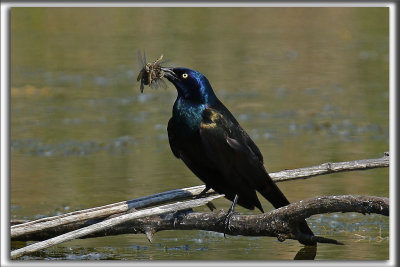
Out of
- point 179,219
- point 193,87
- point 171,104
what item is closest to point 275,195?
point 179,219

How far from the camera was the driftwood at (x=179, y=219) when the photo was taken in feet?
16.6

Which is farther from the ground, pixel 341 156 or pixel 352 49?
pixel 352 49

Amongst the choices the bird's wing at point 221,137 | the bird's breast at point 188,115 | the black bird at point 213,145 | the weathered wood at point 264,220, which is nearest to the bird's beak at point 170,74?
the black bird at point 213,145

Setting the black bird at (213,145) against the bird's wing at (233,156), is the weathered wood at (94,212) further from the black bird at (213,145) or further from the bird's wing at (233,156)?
the bird's wing at (233,156)

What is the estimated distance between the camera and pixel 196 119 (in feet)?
18.0

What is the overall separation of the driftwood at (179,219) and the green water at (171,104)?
0.78 ft

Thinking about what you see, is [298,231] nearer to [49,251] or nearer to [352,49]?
[49,251]

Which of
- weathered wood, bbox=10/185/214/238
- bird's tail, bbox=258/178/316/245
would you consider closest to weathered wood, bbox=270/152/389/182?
bird's tail, bbox=258/178/316/245

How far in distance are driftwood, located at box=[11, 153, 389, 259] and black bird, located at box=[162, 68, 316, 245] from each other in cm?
21

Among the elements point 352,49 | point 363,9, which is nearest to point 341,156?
point 352,49

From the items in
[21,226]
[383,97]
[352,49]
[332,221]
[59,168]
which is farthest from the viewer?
[352,49]

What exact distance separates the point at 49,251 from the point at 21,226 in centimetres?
30
